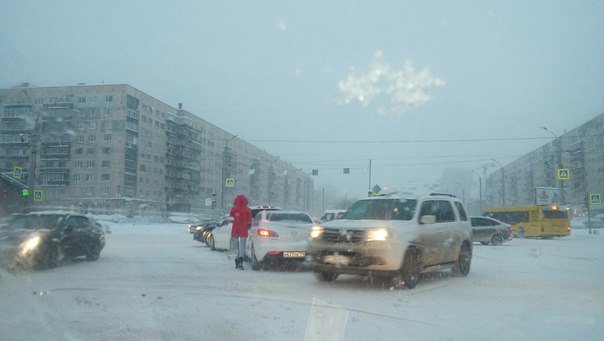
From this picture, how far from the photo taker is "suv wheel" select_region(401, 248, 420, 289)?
8.91 m

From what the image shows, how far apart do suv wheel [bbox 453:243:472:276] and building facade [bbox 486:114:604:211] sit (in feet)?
109

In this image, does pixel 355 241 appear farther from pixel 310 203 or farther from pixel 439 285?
pixel 310 203

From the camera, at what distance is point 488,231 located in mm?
25547

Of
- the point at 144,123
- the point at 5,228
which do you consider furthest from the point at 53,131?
the point at 144,123

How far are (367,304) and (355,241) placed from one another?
1626 mm

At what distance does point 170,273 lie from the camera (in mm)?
10961

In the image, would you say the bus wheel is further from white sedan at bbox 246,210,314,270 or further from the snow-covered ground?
white sedan at bbox 246,210,314,270

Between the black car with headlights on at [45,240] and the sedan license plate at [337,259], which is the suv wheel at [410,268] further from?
the black car with headlights on at [45,240]

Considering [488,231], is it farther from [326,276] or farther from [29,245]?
[29,245]

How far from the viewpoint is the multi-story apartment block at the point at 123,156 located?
25875 millimetres

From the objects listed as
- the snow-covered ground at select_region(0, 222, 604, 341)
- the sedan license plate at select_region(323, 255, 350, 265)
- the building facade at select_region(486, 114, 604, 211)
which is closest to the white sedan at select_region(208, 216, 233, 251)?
the snow-covered ground at select_region(0, 222, 604, 341)

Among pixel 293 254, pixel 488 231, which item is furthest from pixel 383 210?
pixel 488 231

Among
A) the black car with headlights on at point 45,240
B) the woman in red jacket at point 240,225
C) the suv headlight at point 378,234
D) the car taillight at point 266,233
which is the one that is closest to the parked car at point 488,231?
the woman in red jacket at point 240,225

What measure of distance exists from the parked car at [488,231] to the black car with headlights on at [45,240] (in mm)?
18832
